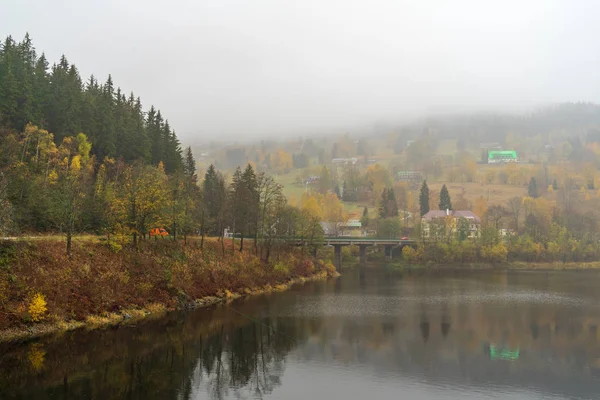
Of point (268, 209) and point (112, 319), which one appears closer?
point (112, 319)

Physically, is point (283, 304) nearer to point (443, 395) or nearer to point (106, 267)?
point (106, 267)

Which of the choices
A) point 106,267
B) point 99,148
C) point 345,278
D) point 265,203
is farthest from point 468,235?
point 106,267

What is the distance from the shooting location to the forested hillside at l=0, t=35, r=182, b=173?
238ft

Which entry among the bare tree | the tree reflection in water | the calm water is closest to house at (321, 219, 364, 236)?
the calm water

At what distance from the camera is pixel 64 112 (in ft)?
263

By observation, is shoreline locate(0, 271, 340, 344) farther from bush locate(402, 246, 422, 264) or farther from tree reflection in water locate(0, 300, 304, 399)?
bush locate(402, 246, 422, 264)

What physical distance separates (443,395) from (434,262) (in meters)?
108

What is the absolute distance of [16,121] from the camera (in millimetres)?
72562

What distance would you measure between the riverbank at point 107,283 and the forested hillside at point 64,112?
29.7 metres

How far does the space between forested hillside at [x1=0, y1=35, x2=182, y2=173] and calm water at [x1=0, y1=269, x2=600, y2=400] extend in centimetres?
4576

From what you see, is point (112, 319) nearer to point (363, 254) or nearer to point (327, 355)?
point (327, 355)

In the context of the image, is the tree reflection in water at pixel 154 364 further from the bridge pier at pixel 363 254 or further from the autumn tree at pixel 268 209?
the bridge pier at pixel 363 254

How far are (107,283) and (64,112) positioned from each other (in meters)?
48.2

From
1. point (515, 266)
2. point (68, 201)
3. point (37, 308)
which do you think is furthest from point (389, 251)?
point (37, 308)
